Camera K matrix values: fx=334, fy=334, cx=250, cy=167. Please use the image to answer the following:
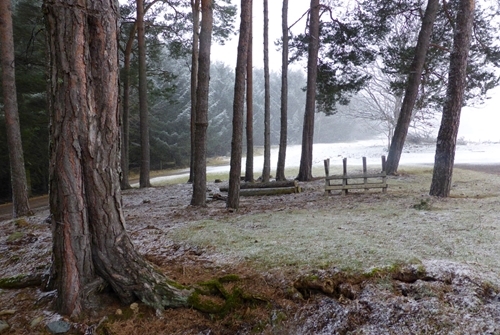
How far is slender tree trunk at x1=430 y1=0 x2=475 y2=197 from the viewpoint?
7738 mm

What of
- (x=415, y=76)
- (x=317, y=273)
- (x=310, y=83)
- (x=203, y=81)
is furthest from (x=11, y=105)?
(x=415, y=76)

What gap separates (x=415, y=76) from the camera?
1308 cm

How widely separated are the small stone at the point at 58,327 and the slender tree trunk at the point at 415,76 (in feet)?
41.7

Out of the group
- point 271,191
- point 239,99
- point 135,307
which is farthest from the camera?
point 271,191

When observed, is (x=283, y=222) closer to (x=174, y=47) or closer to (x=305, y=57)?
(x=305, y=57)

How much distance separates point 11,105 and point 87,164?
7066mm

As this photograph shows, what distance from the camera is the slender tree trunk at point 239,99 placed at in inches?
284

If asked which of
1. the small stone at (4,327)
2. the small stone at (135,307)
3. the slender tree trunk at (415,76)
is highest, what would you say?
the slender tree trunk at (415,76)

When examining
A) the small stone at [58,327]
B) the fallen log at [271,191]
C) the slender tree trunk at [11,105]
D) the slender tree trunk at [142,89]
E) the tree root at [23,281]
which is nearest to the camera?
the small stone at [58,327]

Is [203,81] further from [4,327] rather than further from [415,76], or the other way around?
[415,76]

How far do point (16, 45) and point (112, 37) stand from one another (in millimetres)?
14804

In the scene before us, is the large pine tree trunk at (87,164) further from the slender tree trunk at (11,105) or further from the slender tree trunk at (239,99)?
the slender tree trunk at (11,105)

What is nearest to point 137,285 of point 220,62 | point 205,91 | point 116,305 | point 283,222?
point 116,305

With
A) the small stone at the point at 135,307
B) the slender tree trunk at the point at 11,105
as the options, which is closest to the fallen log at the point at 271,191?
the slender tree trunk at the point at 11,105
